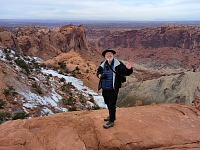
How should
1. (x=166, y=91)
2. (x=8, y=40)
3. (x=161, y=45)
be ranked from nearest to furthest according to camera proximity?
→ 1. (x=166, y=91)
2. (x=8, y=40)
3. (x=161, y=45)

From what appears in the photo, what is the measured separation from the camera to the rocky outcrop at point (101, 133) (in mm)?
5105

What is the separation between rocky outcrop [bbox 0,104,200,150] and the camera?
201 inches

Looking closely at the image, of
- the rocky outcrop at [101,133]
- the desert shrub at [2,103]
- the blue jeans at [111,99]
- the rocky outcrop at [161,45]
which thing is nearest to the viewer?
the rocky outcrop at [101,133]

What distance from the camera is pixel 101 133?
214 inches

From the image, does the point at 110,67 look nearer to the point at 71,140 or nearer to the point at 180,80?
the point at 71,140

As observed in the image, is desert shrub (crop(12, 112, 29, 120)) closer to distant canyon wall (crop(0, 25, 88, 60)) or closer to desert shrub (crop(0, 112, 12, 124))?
desert shrub (crop(0, 112, 12, 124))

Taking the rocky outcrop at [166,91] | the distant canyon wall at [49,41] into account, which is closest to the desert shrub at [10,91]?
the rocky outcrop at [166,91]

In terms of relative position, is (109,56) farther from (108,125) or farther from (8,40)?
(8,40)

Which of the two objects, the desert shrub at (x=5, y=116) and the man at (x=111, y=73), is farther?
the desert shrub at (x=5, y=116)

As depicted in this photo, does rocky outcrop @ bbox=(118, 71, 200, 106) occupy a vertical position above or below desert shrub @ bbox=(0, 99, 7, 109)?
below

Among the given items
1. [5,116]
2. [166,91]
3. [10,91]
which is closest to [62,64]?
[166,91]

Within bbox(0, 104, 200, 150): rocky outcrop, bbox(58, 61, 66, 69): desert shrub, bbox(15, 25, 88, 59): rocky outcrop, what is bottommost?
bbox(58, 61, 66, 69): desert shrub

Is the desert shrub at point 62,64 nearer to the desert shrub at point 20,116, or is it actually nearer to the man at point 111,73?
the desert shrub at point 20,116

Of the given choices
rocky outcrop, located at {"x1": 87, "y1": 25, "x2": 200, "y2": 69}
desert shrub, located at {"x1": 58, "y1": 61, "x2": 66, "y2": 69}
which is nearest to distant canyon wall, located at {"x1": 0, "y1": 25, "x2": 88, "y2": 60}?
desert shrub, located at {"x1": 58, "y1": 61, "x2": 66, "y2": 69}
